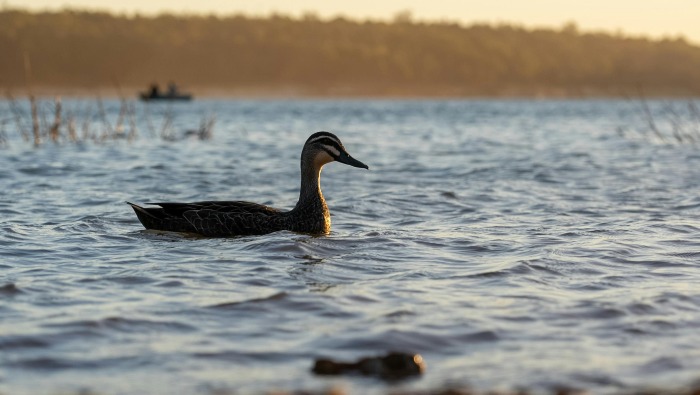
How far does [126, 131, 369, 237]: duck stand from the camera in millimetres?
11836

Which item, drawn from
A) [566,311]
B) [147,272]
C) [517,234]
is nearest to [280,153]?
[517,234]

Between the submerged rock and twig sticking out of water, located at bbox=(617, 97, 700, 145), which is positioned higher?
the submerged rock

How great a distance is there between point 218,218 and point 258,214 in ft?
1.55

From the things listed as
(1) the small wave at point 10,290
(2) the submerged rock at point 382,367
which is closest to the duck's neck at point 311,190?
(1) the small wave at point 10,290

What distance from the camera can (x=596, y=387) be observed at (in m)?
5.91

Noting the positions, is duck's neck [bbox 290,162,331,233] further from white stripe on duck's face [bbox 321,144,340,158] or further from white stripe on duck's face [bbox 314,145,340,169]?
white stripe on duck's face [bbox 321,144,340,158]

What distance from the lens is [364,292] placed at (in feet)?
28.3

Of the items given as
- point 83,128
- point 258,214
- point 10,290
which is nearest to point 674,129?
point 83,128

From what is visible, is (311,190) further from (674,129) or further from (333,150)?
(674,129)

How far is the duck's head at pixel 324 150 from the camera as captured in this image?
12.3 m

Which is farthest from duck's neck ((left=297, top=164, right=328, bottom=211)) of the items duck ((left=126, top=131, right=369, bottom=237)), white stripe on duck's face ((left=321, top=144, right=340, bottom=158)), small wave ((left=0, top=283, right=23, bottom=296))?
small wave ((left=0, top=283, right=23, bottom=296))

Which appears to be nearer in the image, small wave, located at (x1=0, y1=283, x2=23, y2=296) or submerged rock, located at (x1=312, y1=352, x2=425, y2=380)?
submerged rock, located at (x1=312, y1=352, x2=425, y2=380)

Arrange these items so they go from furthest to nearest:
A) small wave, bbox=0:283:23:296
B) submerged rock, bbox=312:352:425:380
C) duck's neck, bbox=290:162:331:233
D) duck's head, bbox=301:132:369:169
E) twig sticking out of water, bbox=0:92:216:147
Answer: twig sticking out of water, bbox=0:92:216:147
duck's head, bbox=301:132:369:169
duck's neck, bbox=290:162:331:233
small wave, bbox=0:283:23:296
submerged rock, bbox=312:352:425:380

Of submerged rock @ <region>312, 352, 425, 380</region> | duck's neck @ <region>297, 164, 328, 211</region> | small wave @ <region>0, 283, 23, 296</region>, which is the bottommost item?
small wave @ <region>0, 283, 23, 296</region>
